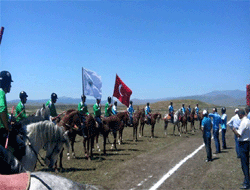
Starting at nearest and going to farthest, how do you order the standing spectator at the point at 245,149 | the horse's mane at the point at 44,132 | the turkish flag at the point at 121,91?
the horse's mane at the point at 44,132 < the standing spectator at the point at 245,149 < the turkish flag at the point at 121,91

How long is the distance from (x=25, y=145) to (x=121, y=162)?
6374 mm

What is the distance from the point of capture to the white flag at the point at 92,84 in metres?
12.2

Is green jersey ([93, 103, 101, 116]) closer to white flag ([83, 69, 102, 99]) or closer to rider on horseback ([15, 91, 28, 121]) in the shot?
white flag ([83, 69, 102, 99])

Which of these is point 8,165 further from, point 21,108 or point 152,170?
point 152,170

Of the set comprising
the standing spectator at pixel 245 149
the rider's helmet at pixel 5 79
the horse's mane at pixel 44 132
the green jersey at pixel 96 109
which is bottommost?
the standing spectator at pixel 245 149

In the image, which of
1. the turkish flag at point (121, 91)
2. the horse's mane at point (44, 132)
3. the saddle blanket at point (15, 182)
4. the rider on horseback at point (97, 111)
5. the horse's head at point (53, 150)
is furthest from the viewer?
the turkish flag at point (121, 91)

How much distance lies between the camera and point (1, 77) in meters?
4.53

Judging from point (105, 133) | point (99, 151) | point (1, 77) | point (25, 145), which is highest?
point (1, 77)

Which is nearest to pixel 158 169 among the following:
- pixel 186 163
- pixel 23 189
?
pixel 186 163

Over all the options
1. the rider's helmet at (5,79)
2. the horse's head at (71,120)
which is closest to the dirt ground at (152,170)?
the horse's head at (71,120)

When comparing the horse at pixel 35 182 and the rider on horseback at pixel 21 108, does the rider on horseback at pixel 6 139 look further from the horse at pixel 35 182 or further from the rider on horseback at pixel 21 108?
the rider on horseback at pixel 21 108

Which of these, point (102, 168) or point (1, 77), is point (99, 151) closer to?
point (102, 168)

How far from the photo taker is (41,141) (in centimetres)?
618

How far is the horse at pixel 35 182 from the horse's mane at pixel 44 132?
3.83 meters
